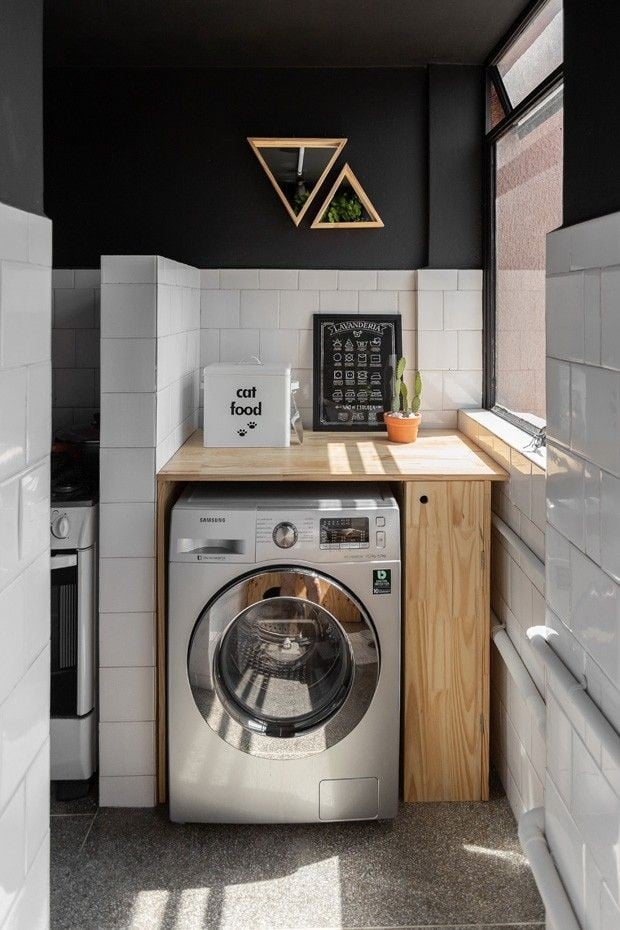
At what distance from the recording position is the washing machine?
2.41 meters

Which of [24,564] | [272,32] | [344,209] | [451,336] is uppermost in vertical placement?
[272,32]

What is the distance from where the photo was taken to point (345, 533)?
2.43m

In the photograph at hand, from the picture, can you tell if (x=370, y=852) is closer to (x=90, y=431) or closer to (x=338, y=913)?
(x=338, y=913)

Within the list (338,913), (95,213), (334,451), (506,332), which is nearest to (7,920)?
(338,913)

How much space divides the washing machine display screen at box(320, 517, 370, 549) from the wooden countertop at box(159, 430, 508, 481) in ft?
0.49

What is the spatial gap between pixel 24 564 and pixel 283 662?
1.46 metres

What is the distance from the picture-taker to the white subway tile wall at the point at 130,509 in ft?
8.11

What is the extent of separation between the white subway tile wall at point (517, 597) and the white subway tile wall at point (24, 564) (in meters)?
1.29

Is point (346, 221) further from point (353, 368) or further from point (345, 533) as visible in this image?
point (345, 533)

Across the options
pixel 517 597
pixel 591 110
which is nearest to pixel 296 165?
pixel 517 597

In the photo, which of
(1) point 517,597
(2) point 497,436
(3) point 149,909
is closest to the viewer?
(3) point 149,909

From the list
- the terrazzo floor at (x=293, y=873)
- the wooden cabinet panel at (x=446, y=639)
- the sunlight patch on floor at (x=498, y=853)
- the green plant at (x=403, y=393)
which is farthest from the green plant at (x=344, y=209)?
the sunlight patch on floor at (x=498, y=853)

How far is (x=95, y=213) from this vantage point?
3.32 m

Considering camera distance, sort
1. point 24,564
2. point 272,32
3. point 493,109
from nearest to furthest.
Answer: point 24,564 → point 272,32 → point 493,109
